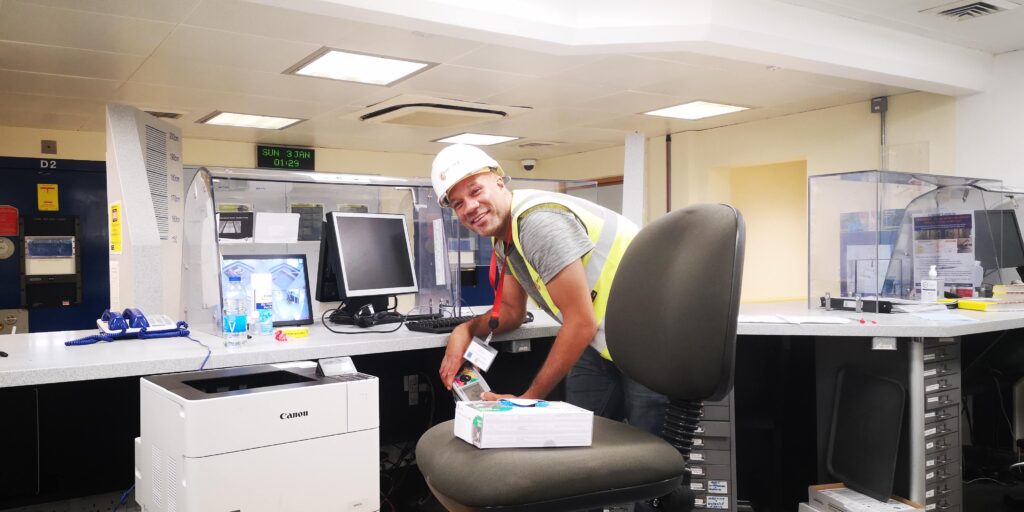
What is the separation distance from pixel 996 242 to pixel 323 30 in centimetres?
390

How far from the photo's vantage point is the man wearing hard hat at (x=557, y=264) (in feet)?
5.93

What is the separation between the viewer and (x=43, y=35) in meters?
4.08

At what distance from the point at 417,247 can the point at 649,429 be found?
1.55 meters

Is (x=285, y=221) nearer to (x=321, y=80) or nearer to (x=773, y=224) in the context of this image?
(x=321, y=80)

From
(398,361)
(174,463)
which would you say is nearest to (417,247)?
(398,361)

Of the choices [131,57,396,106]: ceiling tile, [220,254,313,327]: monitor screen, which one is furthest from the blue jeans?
[131,57,396,106]: ceiling tile

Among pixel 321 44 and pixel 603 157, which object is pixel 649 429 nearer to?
pixel 321 44

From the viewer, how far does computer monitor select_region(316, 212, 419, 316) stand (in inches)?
112

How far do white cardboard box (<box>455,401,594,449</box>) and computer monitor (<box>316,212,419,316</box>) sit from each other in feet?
5.34

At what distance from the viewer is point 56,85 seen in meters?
5.29

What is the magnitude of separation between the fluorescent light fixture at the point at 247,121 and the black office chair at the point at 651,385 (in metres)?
5.94

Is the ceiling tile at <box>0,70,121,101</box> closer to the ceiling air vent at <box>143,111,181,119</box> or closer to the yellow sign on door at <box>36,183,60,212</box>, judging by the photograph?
the ceiling air vent at <box>143,111,181,119</box>

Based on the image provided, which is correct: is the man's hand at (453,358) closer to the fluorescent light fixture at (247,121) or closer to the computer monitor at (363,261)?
the computer monitor at (363,261)

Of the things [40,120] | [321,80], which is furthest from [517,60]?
[40,120]
